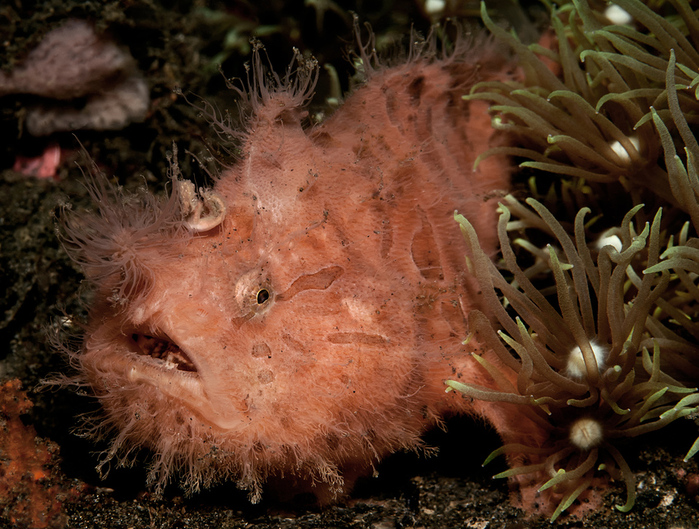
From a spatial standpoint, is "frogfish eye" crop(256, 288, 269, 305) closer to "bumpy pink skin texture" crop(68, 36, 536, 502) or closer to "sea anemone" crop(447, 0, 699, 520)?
"bumpy pink skin texture" crop(68, 36, 536, 502)

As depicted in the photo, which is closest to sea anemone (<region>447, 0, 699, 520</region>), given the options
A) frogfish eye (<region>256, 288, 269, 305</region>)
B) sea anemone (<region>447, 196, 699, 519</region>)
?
sea anemone (<region>447, 196, 699, 519</region>)

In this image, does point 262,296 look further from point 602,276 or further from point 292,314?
point 602,276

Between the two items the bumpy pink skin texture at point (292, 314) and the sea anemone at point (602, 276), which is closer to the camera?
the bumpy pink skin texture at point (292, 314)

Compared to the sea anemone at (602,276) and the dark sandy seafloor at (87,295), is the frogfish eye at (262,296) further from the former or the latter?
the sea anemone at (602,276)

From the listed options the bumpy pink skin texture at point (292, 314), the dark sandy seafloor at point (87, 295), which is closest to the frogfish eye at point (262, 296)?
the bumpy pink skin texture at point (292, 314)

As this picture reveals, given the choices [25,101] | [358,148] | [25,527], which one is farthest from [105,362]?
[25,101]

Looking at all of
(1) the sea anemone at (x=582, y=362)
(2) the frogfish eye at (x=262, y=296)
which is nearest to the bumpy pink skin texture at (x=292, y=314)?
(2) the frogfish eye at (x=262, y=296)

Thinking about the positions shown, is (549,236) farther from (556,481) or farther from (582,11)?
(556,481)
